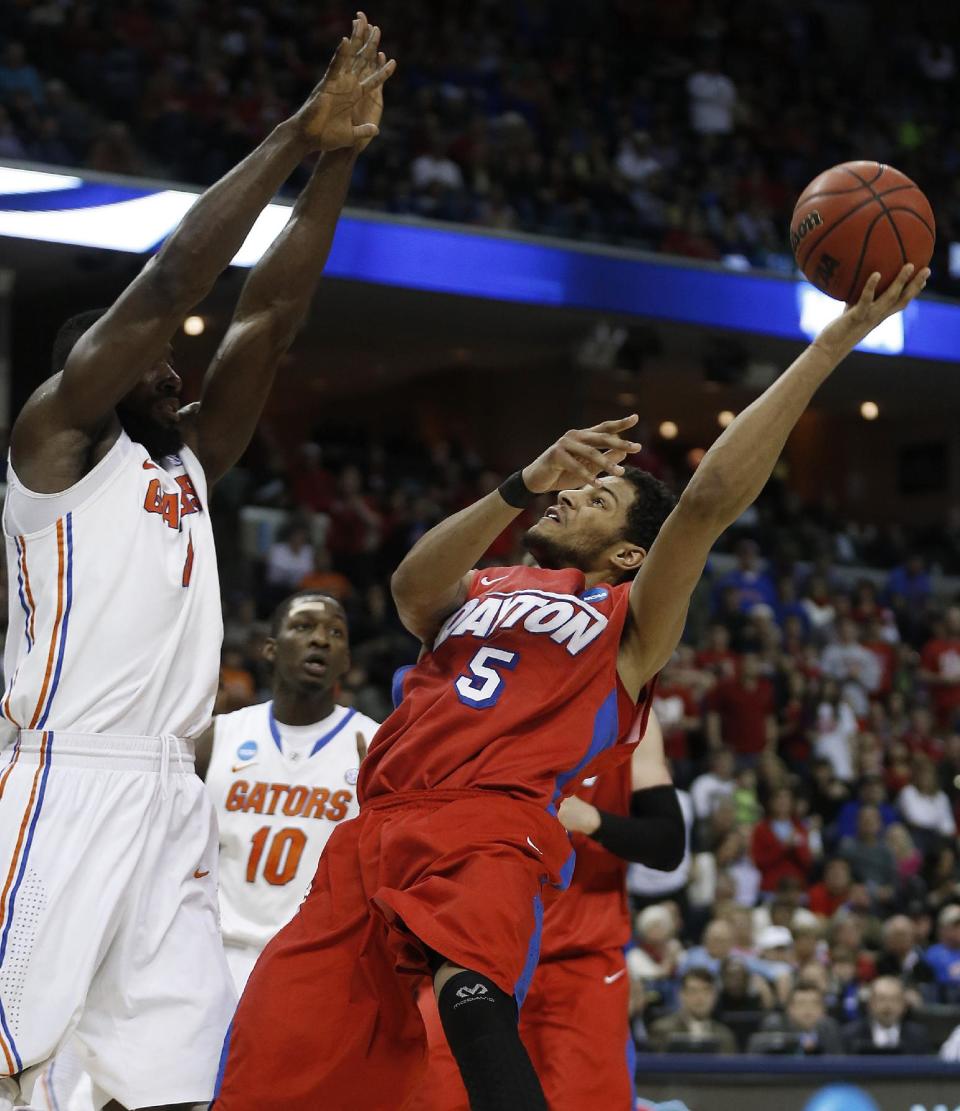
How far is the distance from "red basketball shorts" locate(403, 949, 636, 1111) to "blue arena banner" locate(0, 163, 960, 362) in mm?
9014

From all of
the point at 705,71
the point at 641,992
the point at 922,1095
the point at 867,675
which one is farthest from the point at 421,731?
the point at 705,71

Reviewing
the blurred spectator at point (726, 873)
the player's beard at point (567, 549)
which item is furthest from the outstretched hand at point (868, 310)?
the blurred spectator at point (726, 873)

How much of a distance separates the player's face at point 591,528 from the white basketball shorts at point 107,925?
1.12 meters

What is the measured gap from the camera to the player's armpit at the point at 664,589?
3520mm

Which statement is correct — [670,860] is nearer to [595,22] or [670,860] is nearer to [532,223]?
[532,223]

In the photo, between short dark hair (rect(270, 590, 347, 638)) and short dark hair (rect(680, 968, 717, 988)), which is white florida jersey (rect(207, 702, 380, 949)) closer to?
short dark hair (rect(270, 590, 347, 638))

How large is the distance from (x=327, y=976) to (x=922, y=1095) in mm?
4149

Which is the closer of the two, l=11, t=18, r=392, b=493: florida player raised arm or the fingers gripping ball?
l=11, t=18, r=392, b=493: florida player raised arm

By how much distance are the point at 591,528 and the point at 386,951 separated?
1.18 m

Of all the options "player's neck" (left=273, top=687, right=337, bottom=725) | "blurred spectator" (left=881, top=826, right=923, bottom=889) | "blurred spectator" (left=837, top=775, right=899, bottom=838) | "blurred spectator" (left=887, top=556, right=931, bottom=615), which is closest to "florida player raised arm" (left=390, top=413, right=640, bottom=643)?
"player's neck" (left=273, top=687, right=337, bottom=725)

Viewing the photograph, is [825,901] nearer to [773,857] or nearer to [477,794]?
[773,857]

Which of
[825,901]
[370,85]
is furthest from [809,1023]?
[370,85]

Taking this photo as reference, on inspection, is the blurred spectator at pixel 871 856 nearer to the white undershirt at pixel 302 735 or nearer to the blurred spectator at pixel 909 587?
the blurred spectator at pixel 909 587

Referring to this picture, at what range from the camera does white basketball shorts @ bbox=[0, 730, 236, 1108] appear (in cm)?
328
